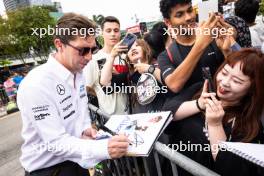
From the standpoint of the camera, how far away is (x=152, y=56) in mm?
3104

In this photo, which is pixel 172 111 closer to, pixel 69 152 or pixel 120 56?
pixel 69 152

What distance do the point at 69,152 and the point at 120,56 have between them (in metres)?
1.69

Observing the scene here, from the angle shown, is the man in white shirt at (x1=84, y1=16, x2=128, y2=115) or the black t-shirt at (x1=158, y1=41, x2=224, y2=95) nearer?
the black t-shirt at (x1=158, y1=41, x2=224, y2=95)

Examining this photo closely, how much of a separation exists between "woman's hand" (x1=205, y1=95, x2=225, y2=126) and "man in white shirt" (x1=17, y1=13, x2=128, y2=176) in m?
0.51

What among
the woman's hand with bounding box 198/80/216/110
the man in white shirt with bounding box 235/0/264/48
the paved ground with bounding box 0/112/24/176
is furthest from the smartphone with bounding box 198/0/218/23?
the paved ground with bounding box 0/112/24/176

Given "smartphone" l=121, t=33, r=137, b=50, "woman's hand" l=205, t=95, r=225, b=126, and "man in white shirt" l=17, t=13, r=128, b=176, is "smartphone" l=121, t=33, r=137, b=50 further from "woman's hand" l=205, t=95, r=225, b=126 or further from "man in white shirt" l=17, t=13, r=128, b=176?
"woman's hand" l=205, t=95, r=225, b=126

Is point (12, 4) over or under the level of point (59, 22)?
over

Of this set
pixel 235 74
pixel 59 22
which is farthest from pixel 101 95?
pixel 235 74

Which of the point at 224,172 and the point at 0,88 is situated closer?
the point at 224,172

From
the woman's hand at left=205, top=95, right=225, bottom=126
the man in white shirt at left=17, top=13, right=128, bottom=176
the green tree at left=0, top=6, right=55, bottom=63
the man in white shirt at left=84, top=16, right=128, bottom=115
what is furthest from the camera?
the green tree at left=0, top=6, right=55, bottom=63

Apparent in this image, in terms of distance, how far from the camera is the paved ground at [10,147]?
5.46m

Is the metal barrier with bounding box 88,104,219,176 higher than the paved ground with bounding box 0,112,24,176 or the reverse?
higher

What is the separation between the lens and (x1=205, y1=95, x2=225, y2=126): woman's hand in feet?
4.98

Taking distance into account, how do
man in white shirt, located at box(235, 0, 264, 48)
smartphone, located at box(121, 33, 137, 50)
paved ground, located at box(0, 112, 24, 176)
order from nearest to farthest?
1. smartphone, located at box(121, 33, 137, 50)
2. man in white shirt, located at box(235, 0, 264, 48)
3. paved ground, located at box(0, 112, 24, 176)
